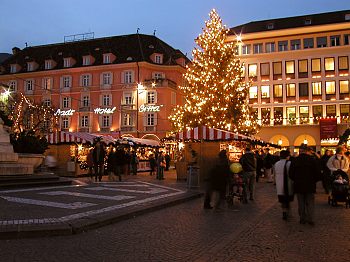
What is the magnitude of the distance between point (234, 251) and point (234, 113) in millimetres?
27617

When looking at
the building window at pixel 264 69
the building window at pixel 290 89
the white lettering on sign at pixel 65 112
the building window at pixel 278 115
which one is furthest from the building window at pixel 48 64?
the building window at pixel 290 89

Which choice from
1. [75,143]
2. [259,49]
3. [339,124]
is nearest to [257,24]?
[259,49]

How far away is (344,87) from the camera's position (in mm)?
52688

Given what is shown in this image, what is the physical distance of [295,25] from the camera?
56.3 metres

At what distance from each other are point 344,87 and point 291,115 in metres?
6.89

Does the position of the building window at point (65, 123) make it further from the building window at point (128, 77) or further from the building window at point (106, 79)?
the building window at point (128, 77)

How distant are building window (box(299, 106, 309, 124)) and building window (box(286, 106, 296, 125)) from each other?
709 mm

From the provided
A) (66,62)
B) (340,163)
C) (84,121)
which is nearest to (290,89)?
(84,121)

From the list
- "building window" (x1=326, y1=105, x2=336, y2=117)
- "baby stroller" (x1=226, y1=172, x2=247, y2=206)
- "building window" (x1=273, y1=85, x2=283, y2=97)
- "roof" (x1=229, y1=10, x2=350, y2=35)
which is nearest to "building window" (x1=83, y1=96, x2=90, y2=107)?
"roof" (x1=229, y1=10, x2=350, y2=35)

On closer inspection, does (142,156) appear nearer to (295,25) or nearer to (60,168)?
(60,168)

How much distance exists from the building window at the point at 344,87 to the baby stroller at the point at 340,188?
42.5 meters

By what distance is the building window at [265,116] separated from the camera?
5497 centimetres

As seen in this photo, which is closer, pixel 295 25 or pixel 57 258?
pixel 57 258

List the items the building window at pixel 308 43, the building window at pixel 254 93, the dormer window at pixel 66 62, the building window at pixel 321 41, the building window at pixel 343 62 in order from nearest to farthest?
the building window at pixel 343 62
the building window at pixel 321 41
the building window at pixel 308 43
the building window at pixel 254 93
the dormer window at pixel 66 62
